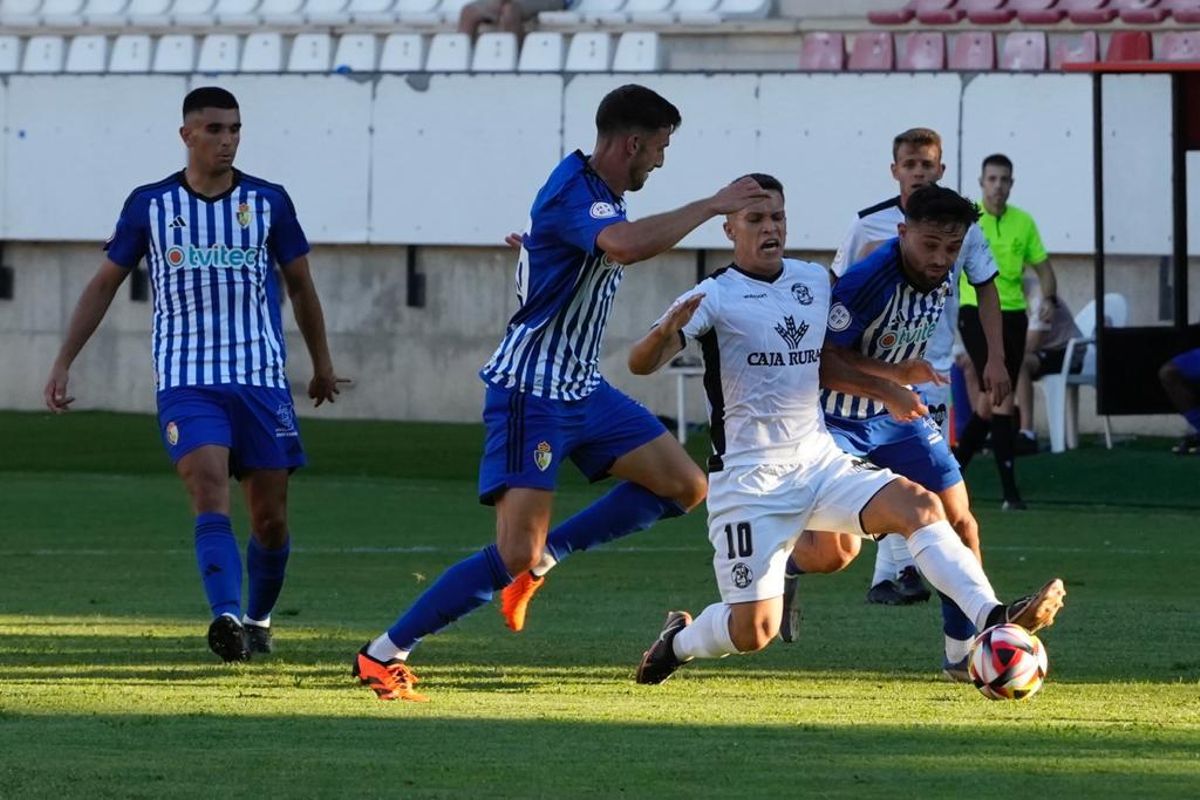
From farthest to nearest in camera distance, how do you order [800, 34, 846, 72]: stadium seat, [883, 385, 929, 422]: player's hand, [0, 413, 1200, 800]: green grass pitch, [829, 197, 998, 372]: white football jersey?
[800, 34, 846, 72]: stadium seat < [829, 197, 998, 372]: white football jersey < [883, 385, 929, 422]: player's hand < [0, 413, 1200, 800]: green grass pitch

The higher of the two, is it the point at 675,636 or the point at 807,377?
the point at 807,377

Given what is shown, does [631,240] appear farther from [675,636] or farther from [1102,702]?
[1102,702]

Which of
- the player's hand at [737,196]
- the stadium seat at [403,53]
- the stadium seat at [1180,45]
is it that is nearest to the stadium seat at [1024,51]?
the stadium seat at [1180,45]

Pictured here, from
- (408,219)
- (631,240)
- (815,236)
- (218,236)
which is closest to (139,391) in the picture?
(408,219)

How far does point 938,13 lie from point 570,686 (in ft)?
53.9

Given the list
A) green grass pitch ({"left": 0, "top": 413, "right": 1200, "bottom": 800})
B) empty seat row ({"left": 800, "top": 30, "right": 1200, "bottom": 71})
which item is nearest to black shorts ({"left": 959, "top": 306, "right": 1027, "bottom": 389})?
green grass pitch ({"left": 0, "top": 413, "right": 1200, "bottom": 800})

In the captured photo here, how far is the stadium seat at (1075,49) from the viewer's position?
2238 cm

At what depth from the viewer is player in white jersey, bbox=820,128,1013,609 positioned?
9680 millimetres

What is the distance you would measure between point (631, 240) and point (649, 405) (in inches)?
629

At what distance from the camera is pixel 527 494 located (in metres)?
7.91

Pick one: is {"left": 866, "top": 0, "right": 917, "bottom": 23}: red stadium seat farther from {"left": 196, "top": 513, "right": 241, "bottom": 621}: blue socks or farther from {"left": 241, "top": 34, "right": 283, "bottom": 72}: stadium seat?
{"left": 196, "top": 513, "right": 241, "bottom": 621}: blue socks

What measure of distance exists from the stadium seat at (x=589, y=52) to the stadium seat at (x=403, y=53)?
5.63 ft

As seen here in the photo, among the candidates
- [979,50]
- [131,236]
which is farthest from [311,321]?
[979,50]

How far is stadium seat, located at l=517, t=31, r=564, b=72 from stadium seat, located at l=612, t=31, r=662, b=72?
0.68 meters
